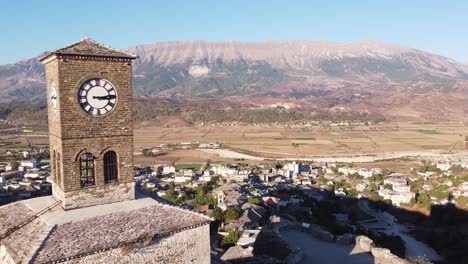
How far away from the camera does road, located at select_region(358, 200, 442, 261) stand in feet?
98.0

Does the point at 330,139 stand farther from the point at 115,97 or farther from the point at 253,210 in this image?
the point at 115,97

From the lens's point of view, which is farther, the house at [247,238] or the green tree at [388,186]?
the green tree at [388,186]

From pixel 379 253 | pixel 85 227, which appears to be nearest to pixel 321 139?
pixel 379 253

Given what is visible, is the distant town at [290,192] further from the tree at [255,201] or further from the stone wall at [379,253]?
the stone wall at [379,253]

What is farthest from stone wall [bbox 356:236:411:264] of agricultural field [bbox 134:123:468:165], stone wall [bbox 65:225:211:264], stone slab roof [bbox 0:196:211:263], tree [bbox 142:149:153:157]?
tree [bbox 142:149:153:157]

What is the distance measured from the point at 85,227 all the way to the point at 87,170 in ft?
5.32

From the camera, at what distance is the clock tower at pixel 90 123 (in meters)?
10.1

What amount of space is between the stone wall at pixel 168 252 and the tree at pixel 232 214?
66.3 ft

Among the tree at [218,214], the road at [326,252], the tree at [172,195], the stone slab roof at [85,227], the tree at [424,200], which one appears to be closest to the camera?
the stone slab roof at [85,227]

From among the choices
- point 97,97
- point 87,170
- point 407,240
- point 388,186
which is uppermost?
point 97,97

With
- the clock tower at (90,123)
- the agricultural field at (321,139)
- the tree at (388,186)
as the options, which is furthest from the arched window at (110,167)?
the agricultural field at (321,139)

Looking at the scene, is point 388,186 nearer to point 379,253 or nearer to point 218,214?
point 218,214

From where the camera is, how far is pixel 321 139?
105 metres

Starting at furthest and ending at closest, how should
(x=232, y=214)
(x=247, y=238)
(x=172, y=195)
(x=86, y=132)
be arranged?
(x=172, y=195) → (x=232, y=214) → (x=247, y=238) → (x=86, y=132)
